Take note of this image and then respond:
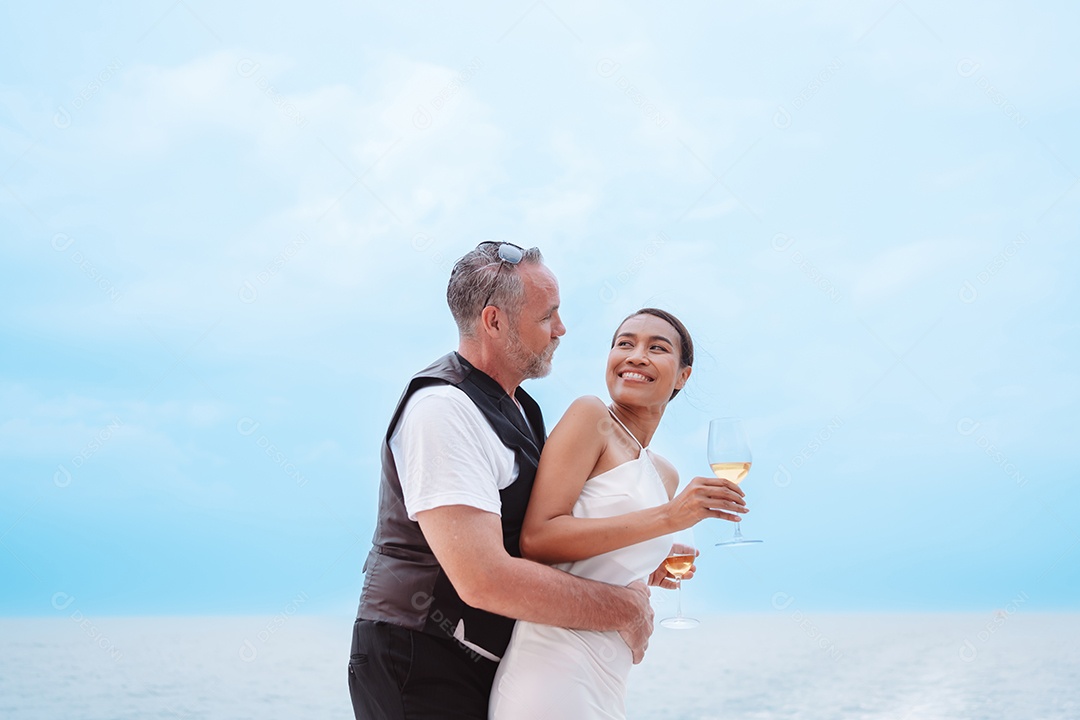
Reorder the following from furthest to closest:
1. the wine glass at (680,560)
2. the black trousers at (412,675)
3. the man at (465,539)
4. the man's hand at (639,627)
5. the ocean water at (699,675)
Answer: the ocean water at (699,675)
the wine glass at (680,560)
the man's hand at (639,627)
the black trousers at (412,675)
the man at (465,539)

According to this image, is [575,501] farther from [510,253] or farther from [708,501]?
A: [510,253]

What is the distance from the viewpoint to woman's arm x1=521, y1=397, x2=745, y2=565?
2.36 m

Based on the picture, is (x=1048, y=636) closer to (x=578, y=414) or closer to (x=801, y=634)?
(x=801, y=634)

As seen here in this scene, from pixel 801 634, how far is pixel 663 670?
6670mm

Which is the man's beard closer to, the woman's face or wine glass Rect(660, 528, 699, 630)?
the woman's face

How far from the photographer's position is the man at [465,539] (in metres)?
2.28

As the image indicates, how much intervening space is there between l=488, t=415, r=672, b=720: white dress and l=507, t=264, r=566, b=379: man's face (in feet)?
1.20

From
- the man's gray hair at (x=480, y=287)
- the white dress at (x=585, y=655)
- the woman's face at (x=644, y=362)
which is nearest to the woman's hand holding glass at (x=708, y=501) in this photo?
the white dress at (x=585, y=655)

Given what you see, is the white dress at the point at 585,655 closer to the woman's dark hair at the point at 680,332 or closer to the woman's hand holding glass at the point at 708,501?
the woman's hand holding glass at the point at 708,501

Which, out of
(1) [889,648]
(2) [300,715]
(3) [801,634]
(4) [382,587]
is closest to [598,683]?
(4) [382,587]

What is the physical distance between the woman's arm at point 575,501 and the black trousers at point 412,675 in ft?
1.07

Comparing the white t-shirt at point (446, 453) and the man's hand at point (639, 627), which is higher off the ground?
the white t-shirt at point (446, 453)

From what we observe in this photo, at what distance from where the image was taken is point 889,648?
24.9 metres

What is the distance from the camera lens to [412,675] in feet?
7.93
